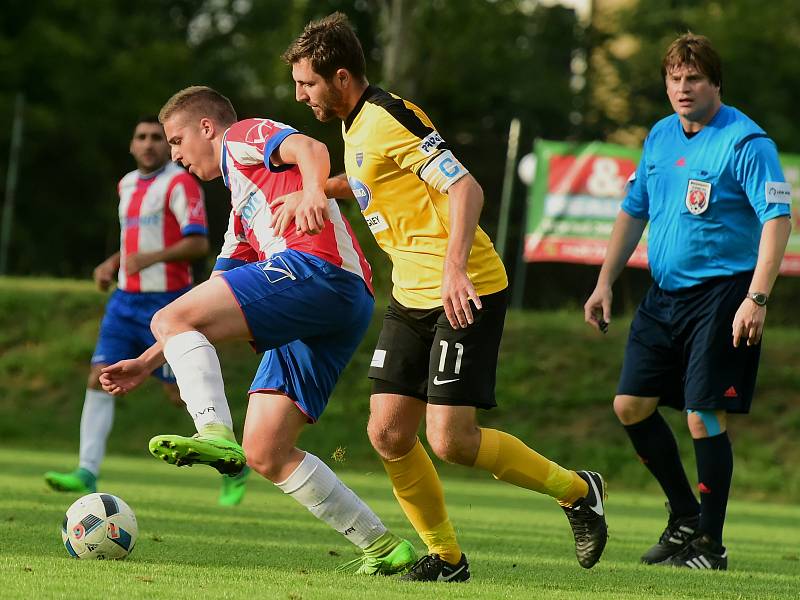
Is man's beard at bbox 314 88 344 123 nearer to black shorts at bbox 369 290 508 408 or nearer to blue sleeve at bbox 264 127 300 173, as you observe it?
blue sleeve at bbox 264 127 300 173

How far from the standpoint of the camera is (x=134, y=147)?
981 centimetres

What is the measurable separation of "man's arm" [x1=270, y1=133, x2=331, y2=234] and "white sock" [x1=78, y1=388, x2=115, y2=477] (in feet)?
12.8

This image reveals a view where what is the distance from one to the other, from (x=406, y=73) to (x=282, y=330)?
1461cm

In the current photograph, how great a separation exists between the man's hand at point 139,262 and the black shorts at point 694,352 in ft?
11.6

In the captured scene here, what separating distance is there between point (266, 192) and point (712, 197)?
7.29 ft

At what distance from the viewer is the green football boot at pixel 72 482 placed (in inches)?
347

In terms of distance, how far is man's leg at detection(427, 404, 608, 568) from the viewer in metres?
5.62

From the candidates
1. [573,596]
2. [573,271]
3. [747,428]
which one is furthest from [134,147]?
[573,271]

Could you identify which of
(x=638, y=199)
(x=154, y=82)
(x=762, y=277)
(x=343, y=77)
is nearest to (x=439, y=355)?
(x=343, y=77)

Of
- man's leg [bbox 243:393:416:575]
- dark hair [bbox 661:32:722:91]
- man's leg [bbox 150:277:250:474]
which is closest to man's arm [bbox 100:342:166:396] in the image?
man's leg [bbox 150:277:250:474]

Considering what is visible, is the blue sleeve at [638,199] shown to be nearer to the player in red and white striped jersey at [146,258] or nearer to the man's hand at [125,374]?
the man's hand at [125,374]

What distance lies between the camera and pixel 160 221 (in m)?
9.73

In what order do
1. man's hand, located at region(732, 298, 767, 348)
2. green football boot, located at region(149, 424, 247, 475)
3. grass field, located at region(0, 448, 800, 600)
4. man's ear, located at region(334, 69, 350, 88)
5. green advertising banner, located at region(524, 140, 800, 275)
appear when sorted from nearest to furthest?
green football boot, located at region(149, 424, 247, 475), grass field, located at region(0, 448, 800, 600), man's ear, located at region(334, 69, 350, 88), man's hand, located at region(732, 298, 767, 348), green advertising banner, located at region(524, 140, 800, 275)

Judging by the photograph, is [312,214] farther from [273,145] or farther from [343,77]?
[343,77]
